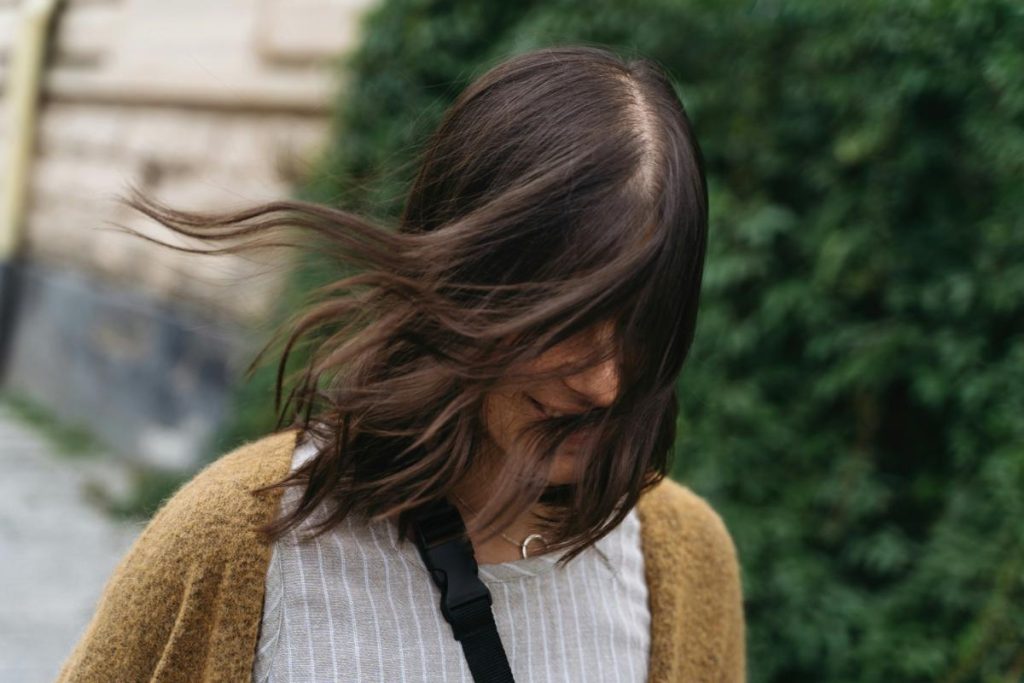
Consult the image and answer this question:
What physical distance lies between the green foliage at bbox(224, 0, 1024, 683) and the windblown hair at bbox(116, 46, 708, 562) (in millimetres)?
1107

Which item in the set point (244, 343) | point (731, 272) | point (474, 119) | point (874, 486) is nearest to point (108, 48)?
point (244, 343)

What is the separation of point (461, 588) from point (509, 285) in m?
0.37

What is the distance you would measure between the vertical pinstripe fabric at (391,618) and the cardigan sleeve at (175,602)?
6 centimetres

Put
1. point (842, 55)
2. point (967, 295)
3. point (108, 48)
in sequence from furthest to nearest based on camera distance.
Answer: point (108, 48) < point (842, 55) < point (967, 295)

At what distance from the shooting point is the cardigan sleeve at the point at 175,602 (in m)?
1.35

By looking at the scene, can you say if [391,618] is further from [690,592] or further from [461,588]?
[690,592]

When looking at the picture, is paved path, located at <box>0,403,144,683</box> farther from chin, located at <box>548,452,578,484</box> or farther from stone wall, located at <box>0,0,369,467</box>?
chin, located at <box>548,452,578,484</box>

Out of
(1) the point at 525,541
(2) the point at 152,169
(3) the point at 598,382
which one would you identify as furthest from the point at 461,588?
(2) the point at 152,169

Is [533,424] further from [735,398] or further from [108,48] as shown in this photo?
[108,48]

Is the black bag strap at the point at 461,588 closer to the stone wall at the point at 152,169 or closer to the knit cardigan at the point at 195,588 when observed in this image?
the knit cardigan at the point at 195,588

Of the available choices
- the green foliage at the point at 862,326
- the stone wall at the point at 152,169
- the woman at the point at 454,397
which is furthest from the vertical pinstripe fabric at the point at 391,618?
the stone wall at the point at 152,169

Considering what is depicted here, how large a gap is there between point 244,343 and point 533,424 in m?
3.97

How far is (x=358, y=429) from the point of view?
139 centimetres

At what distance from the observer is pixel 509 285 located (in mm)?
1327
